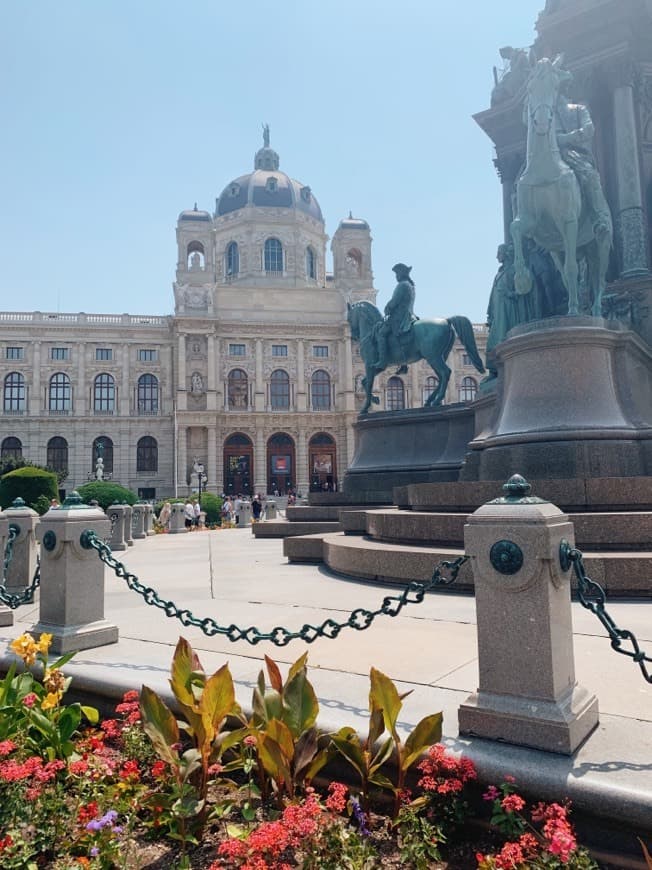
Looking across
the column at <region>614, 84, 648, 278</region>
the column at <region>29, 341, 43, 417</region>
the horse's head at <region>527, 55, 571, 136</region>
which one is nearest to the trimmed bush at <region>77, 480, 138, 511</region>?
the column at <region>614, 84, 648, 278</region>

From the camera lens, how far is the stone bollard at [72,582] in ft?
16.1

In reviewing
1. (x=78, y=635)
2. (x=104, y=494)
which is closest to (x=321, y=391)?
(x=104, y=494)

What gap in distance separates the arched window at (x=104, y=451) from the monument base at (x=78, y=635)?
63.6 meters

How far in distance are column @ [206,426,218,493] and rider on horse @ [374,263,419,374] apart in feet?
158

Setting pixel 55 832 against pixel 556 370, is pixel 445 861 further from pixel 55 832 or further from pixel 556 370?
pixel 556 370

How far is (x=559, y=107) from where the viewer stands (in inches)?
418

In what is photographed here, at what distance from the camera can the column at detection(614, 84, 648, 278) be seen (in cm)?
1238

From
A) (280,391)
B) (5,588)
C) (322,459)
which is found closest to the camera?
(5,588)

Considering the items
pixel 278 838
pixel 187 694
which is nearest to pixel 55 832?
pixel 187 694

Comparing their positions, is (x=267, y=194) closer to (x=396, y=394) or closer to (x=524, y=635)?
(x=396, y=394)

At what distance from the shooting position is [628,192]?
1259 cm

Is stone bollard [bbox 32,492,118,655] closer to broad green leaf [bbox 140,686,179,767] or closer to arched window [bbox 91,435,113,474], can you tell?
broad green leaf [bbox 140,686,179,767]

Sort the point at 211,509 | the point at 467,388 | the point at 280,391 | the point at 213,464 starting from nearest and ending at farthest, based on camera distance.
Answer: the point at 211,509 < the point at 213,464 < the point at 280,391 < the point at 467,388

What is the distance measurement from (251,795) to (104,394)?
67.8 meters
